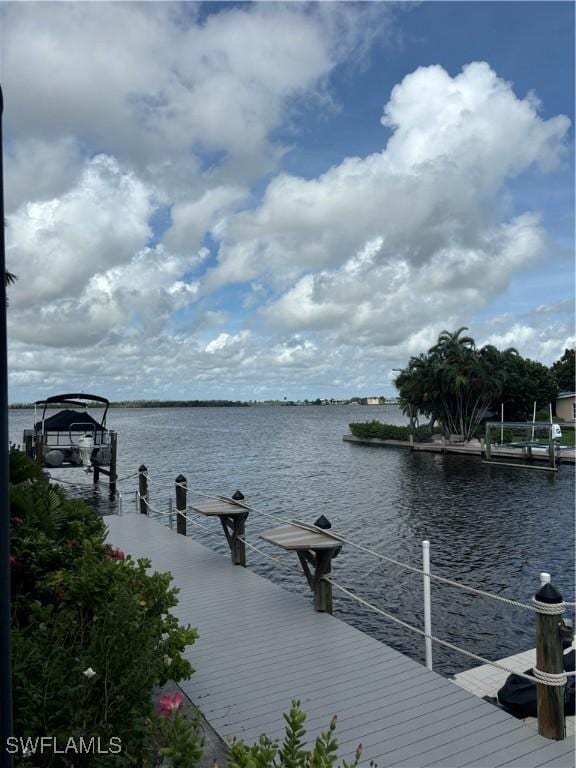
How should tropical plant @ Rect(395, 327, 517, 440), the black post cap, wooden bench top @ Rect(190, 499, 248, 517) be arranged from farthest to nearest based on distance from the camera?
1. tropical plant @ Rect(395, 327, 517, 440)
2. wooden bench top @ Rect(190, 499, 248, 517)
3. the black post cap

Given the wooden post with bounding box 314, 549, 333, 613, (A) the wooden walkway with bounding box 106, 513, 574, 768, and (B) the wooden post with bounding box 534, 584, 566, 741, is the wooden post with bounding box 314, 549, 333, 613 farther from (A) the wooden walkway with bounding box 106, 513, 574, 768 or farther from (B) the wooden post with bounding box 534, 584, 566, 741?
(B) the wooden post with bounding box 534, 584, 566, 741

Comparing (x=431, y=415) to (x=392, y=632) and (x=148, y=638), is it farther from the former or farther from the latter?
(x=148, y=638)

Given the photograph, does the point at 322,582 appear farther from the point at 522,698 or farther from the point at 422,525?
the point at 422,525

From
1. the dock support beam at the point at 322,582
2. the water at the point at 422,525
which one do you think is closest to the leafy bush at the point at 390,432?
the water at the point at 422,525

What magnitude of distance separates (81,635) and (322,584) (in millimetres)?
3650

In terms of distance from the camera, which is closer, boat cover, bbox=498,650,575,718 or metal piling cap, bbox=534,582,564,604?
metal piling cap, bbox=534,582,564,604

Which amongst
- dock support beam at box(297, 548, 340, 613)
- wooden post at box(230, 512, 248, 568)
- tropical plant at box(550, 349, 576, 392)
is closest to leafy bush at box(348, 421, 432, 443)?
tropical plant at box(550, 349, 576, 392)

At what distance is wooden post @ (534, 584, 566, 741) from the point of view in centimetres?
430

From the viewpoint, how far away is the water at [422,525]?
1223 centimetres

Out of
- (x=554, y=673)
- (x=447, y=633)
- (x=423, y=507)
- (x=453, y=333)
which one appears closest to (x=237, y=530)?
(x=447, y=633)

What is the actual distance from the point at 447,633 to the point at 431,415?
49363 mm

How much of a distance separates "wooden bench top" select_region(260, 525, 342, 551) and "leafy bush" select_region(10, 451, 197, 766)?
6.20ft

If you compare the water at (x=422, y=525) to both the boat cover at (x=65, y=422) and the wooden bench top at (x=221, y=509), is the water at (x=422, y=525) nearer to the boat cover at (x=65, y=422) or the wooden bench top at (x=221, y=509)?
the wooden bench top at (x=221, y=509)
